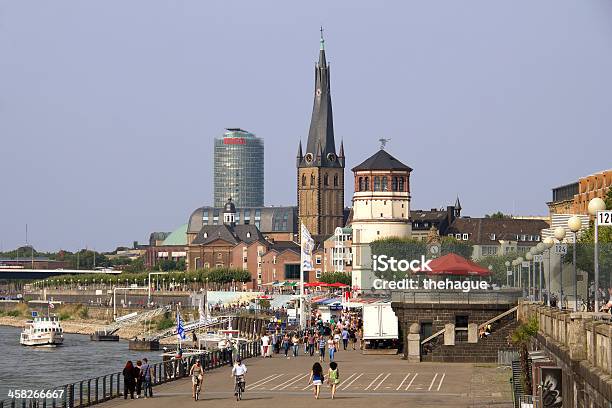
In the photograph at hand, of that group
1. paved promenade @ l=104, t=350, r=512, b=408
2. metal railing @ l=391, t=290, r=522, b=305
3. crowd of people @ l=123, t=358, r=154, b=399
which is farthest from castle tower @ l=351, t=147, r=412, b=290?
crowd of people @ l=123, t=358, r=154, b=399

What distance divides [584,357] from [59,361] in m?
90.2

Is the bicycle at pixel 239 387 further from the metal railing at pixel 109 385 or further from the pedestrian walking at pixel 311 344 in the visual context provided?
the pedestrian walking at pixel 311 344

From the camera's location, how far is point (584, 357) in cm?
2802

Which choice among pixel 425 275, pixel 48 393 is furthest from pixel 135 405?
pixel 425 275

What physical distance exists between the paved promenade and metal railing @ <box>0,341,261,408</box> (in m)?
0.79

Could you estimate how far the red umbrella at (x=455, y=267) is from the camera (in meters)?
73.4

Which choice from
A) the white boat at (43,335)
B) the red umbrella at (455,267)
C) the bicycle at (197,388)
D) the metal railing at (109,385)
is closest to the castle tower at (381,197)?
the white boat at (43,335)

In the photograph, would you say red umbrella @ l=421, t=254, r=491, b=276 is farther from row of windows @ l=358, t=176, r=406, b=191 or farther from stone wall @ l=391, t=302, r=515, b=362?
row of windows @ l=358, t=176, r=406, b=191

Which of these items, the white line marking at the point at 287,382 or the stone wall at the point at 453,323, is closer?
the white line marking at the point at 287,382

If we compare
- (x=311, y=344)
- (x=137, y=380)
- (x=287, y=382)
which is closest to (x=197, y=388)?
(x=137, y=380)

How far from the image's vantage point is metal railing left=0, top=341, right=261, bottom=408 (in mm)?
47409

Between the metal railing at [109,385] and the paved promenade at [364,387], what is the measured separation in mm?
787

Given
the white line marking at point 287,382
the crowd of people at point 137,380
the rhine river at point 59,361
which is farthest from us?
the rhine river at point 59,361

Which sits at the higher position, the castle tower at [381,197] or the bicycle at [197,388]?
the castle tower at [381,197]
